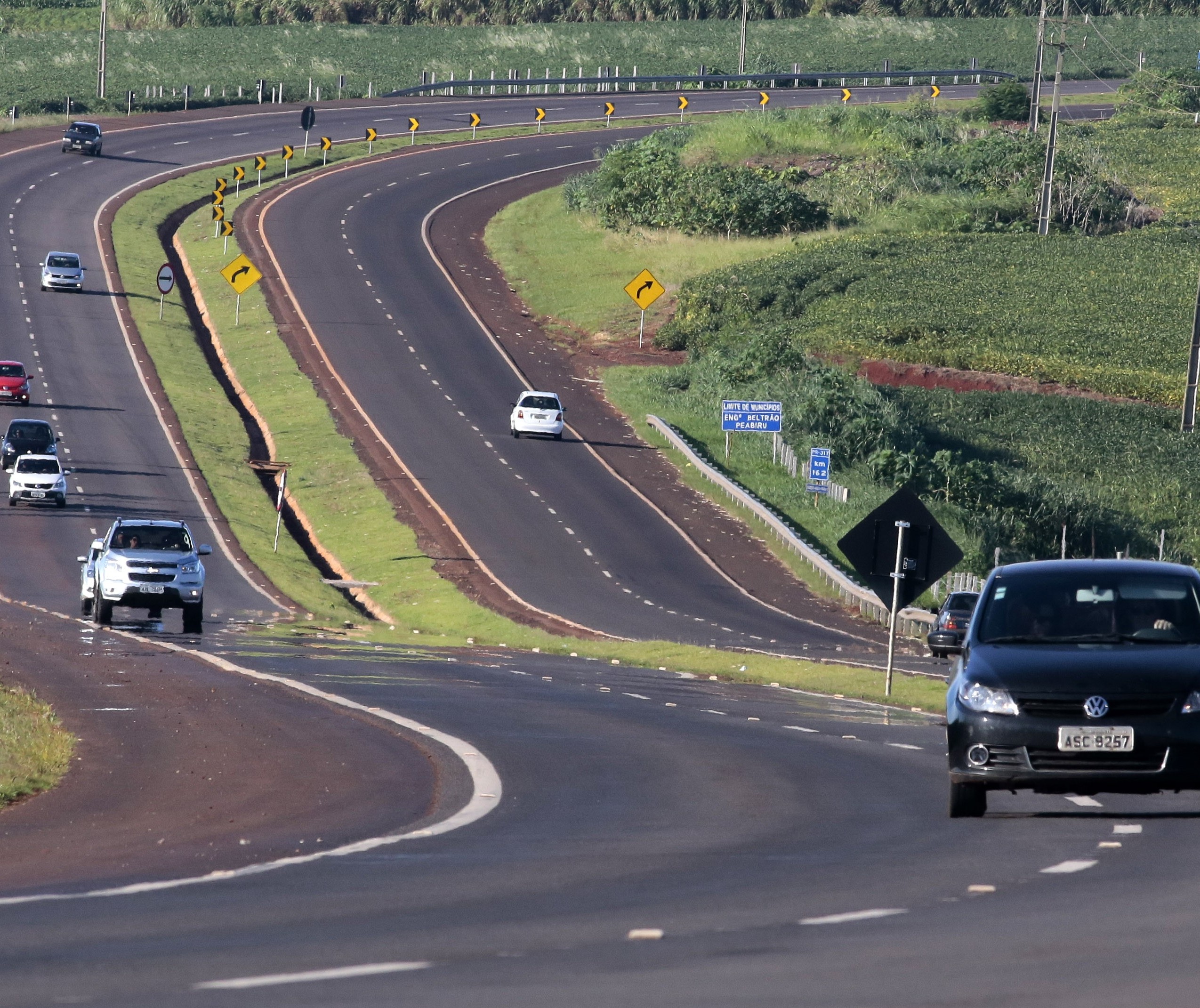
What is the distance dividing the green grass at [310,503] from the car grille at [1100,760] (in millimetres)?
11911

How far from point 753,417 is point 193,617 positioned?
82.9 ft

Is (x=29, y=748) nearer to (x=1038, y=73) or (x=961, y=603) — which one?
(x=961, y=603)

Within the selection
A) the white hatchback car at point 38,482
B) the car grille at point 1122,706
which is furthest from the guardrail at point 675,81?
the car grille at point 1122,706

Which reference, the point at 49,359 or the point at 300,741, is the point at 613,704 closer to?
the point at 300,741

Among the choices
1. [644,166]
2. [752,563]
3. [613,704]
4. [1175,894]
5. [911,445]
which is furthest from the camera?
[644,166]

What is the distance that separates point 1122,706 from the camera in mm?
13305

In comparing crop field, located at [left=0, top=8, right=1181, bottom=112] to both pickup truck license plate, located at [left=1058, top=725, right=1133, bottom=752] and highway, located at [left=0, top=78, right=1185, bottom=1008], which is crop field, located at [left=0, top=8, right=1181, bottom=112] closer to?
highway, located at [left=0, top=78, right=1185, bottom=1008]

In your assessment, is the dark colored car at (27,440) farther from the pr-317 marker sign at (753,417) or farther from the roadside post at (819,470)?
the roadside post at (819,470)

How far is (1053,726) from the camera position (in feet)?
43.6

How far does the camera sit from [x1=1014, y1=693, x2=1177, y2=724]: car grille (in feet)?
43.6

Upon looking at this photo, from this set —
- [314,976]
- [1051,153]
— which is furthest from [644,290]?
[314,976]

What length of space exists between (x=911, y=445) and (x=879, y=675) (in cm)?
3084

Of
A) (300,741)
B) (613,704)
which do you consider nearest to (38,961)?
(300,741)

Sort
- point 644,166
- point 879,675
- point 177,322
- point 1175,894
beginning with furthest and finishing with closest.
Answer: point 644,166, point 177,322, point 879,675, point 1175,894
